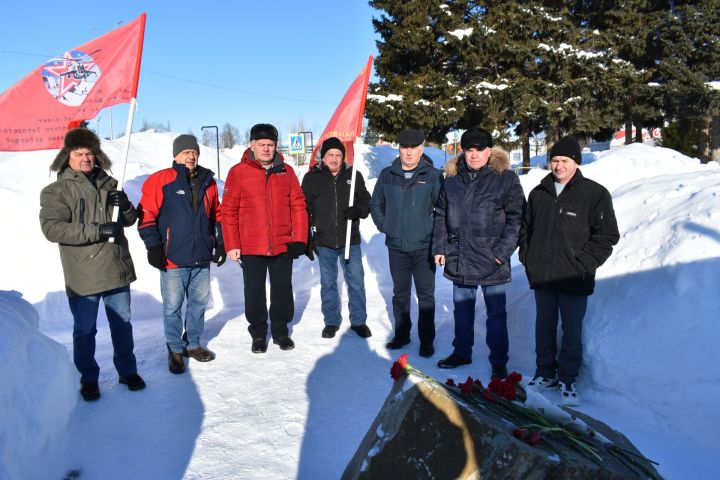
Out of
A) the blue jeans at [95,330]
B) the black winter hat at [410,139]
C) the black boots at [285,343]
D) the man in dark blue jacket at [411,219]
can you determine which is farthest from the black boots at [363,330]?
the blue jeans at [95,330]

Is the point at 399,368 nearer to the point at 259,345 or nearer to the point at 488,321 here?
the point at 488,321

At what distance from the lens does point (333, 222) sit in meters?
5.22

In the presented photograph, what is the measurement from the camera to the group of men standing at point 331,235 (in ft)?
12.3

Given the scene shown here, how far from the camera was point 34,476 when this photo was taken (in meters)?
2.74

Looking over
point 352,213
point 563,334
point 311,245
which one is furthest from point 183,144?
point 563,334

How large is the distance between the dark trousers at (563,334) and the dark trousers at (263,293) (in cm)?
236

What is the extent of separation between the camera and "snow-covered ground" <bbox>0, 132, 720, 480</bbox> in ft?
9.89

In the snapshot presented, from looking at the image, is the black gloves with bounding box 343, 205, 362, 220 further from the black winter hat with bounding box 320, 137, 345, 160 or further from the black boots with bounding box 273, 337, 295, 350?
the black boots with bounding box 273, 337, 295, 350

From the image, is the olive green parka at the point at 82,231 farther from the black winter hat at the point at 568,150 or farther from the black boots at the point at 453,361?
the black winter hat at the point at 568,150

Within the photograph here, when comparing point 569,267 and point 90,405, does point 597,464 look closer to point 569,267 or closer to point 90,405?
point 569,267

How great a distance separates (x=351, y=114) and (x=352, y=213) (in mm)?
1220

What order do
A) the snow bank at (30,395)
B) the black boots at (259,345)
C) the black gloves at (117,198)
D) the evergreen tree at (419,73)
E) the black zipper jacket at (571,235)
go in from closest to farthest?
the snow bank at (30,395), the black zipper jacket at (571,235), the black gloves at (117,198), the black boots at (259,345), the evergreen tree at (419,73)

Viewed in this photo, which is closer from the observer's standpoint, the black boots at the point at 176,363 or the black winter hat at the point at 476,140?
the black winter hat at the point at 476,140

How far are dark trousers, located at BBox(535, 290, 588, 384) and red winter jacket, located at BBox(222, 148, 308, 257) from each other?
2.38m
